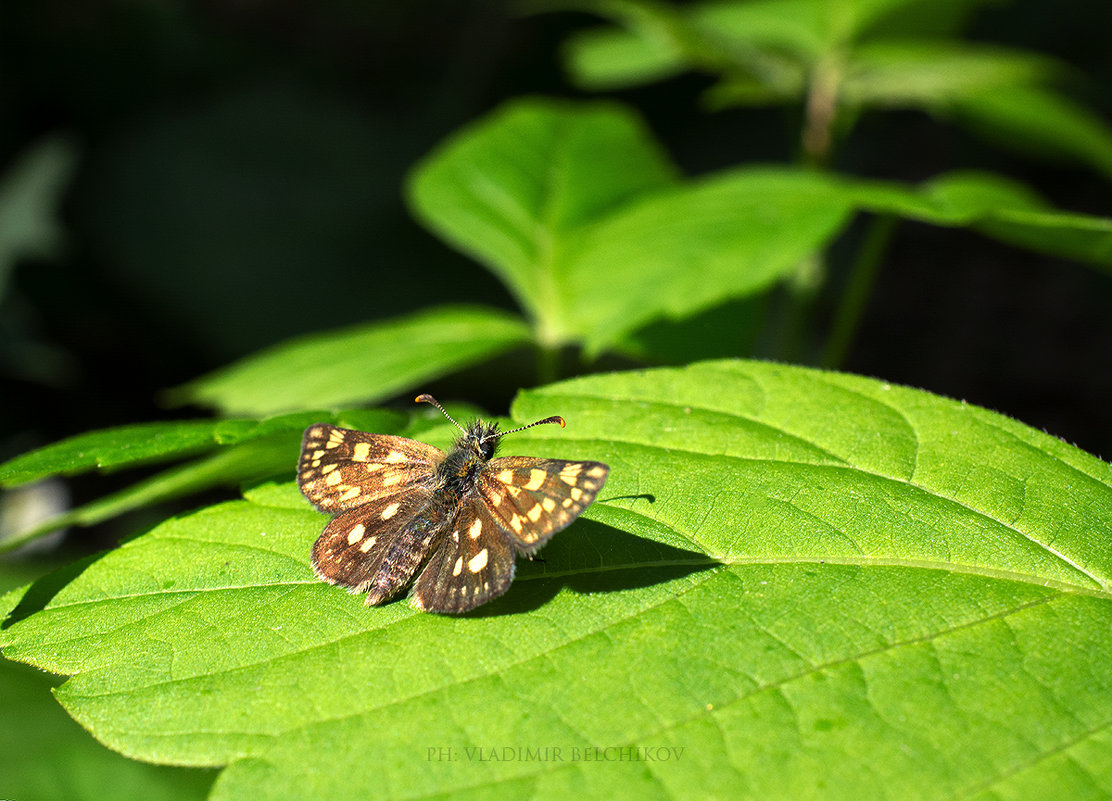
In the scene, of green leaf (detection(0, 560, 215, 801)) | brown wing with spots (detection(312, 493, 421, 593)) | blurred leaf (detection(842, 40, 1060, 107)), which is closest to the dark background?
blurred leaf (detection(842, 40, 1060, 107))

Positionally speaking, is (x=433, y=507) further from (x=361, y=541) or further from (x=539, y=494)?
(x=539, y=494)

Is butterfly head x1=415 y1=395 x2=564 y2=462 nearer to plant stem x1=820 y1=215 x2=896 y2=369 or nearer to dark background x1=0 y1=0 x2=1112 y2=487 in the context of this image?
plant stem x1=820 y1=215 x2=896 y2=369

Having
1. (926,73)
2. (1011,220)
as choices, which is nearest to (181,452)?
(1011,220)

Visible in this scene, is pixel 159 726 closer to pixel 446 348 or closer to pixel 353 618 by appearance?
pixel 353 618

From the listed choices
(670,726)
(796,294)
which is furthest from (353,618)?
(796,294)

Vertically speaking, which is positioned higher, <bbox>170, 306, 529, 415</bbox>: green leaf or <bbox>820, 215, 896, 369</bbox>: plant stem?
<bbox>820, 215, 896, 369</bbox>: plant stem

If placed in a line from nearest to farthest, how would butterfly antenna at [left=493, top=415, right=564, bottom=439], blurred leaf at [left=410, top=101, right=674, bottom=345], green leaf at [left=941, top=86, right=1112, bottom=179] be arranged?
butterfly antenna at [left=493, top=415, right=564, bottom=439]
blurred leaf at [left=410, top=101, right=674, bottom=345]
green leaf at [left=941, top=86, right=1112, bottom=179]

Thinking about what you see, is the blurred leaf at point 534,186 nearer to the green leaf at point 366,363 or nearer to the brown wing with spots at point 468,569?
the green leaf at point 366,363

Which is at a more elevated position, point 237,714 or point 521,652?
point 521,652
